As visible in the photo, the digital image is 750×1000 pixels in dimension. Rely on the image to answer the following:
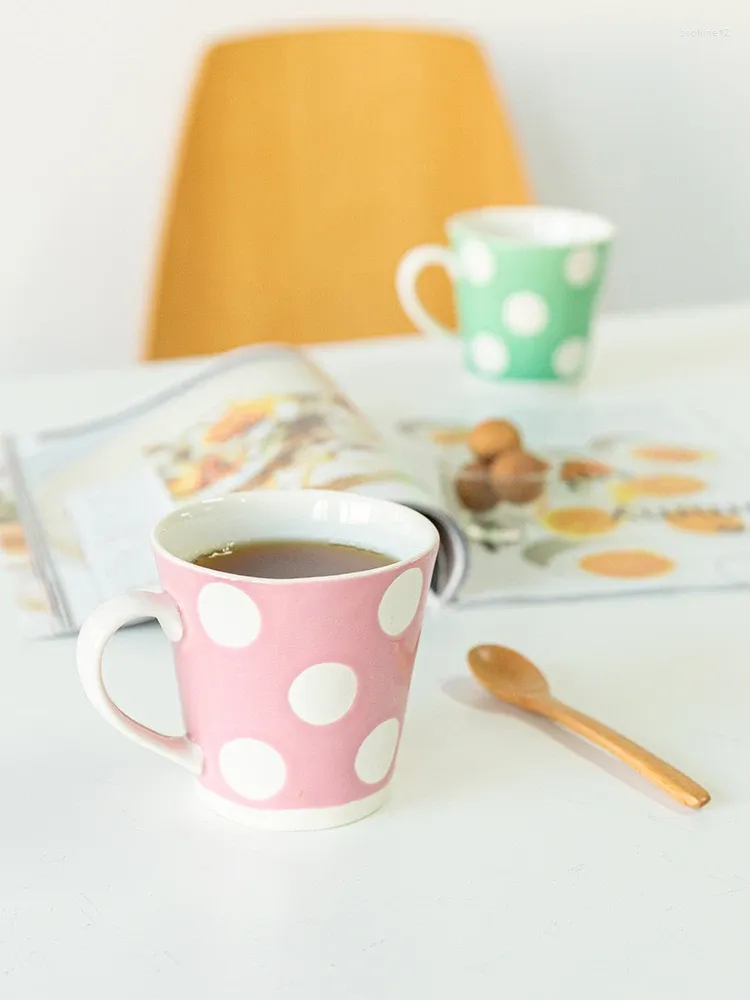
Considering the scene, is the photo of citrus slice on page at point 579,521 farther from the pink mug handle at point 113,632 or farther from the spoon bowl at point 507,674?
the pink mug handle at point 113,632

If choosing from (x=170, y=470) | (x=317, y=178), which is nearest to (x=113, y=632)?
(x=170, y=470)

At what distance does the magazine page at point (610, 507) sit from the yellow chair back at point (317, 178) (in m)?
0.52

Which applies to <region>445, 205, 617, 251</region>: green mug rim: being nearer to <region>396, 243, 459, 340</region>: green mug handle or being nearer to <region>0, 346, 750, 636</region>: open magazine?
<region>396, 243, 459, 340</region>: green mug handle

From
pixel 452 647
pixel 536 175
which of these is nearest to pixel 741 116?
pixel 536 175

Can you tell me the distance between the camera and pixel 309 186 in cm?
131

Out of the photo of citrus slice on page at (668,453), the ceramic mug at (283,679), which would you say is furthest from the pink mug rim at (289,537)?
the photo of citrus slice on page at (668,453)

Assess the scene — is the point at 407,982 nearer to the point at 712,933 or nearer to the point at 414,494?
the point at 712,933

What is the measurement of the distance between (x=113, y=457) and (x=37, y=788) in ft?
1.00

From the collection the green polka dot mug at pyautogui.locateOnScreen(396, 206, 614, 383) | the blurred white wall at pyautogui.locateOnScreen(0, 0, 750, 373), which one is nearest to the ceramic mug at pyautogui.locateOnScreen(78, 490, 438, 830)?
the green polka dot mug at pyautogui.locateOnScreen(396, 206, 614, 383)

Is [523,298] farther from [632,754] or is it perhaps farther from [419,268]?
[632,754]

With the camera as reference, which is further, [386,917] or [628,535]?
[628,535]

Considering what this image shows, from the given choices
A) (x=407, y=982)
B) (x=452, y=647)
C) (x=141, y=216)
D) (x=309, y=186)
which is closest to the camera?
(x=407, y=982)

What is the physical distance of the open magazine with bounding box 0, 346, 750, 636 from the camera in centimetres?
57

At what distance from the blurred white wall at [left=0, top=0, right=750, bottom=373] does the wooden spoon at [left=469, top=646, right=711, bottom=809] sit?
1.18 meters
